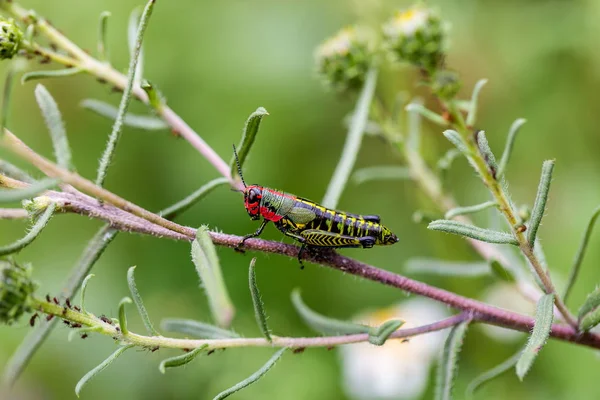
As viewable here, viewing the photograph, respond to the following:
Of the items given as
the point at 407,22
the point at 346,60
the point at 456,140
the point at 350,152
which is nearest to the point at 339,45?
the point at 346,60

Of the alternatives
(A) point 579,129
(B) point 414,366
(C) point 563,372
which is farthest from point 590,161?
(B) point 414,366

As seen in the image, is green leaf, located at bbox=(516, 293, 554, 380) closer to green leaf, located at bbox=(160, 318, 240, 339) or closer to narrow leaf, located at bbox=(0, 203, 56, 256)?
green leaf, located at bbox=(160, 318, 240, 339)

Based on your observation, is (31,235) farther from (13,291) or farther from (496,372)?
(496,372)

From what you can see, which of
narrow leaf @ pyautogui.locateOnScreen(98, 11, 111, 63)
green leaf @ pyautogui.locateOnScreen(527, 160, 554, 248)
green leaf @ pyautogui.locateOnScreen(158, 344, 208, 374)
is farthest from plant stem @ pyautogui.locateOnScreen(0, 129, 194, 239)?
green leaf @ pyautogui.locateOnScreen(527, 160, 554, 248)

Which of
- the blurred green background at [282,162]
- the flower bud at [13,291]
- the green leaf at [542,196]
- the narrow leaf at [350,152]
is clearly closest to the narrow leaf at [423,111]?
the narrow leaf at [350,152]

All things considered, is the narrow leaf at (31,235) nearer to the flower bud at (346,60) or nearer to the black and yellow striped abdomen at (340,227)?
the black and yellow striped abdomen at (340,227)
